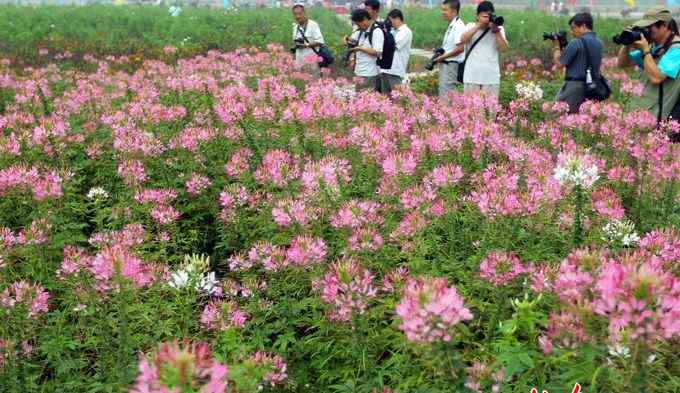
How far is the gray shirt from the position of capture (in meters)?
5.97

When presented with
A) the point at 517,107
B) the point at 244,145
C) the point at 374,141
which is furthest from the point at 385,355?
the point at 517,107

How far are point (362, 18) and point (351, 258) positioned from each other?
568 cm

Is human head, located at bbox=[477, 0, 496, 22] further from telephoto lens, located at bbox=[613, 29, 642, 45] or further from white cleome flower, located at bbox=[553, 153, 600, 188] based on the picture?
white cleome flower, located at bbox=[553, 153, 600, 188]

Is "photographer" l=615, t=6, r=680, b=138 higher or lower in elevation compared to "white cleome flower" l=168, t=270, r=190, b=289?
higher

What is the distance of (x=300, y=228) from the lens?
3.06 metres

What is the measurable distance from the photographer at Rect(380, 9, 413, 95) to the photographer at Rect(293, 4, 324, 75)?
3.76ft

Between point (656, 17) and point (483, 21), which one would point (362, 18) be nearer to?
point (483, 21)

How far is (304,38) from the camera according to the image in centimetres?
847

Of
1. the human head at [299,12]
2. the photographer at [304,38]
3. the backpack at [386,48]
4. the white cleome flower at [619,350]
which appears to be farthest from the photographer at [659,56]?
the human head at [299,12]

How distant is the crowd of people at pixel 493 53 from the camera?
5055 millimetres

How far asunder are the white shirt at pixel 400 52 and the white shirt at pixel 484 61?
1.15m

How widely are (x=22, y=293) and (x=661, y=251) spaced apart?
2562 millimetres

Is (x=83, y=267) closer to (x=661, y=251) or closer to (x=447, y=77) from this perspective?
(x=661, y=251)

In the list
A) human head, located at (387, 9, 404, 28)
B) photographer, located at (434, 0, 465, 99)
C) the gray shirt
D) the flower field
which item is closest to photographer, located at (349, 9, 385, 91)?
human head, located at (387, 9, 404, 28)
